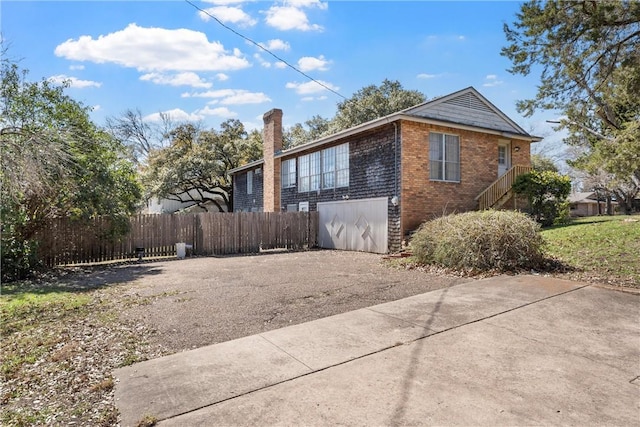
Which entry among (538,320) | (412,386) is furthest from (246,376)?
(538,320)

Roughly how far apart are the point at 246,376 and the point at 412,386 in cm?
147

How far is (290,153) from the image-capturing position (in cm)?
1952

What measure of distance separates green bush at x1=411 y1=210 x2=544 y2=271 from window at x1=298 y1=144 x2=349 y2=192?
7.48 m

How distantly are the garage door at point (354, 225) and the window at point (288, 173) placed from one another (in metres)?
3.02

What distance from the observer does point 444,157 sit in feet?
46.5

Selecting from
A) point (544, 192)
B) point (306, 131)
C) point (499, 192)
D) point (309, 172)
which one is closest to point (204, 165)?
point (309, 172)

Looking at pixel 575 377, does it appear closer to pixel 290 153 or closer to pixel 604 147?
pixel 604 147

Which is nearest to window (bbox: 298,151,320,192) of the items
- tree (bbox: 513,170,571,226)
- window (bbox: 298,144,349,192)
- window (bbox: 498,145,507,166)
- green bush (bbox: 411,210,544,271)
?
window (bbox: 298,144,349,192)

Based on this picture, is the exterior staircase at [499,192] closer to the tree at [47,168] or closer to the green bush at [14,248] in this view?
the tree at [47,168]

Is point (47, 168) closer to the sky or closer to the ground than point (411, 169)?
closer to the ground

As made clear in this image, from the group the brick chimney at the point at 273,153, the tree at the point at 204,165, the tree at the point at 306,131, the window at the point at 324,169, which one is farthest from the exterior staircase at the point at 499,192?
the tree at the point at 306,131

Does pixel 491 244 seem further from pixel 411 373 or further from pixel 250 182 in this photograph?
pixel 250 182

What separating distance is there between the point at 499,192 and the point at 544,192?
1562mm

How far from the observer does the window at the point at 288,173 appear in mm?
19766
